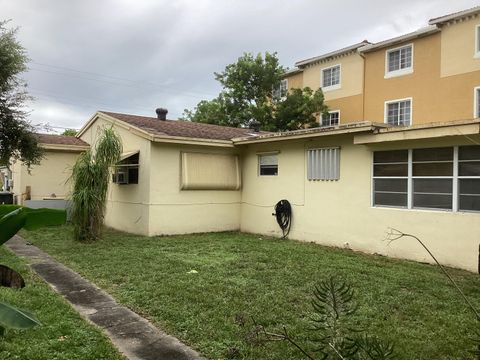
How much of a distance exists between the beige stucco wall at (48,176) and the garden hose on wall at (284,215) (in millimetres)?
8785

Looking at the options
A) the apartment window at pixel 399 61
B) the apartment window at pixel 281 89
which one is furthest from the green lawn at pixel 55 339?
the apartment window at pixel 281 89

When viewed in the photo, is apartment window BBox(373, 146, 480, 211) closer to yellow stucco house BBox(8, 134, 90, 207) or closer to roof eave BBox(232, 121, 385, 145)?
roof eave BBox(232, 121, 385, 145)

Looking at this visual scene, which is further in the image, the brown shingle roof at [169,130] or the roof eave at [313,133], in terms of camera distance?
the brown shingle roof at [169,130]

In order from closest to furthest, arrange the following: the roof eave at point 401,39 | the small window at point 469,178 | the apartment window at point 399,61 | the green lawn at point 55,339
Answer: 1. the green lawn at point 55,339
2. the small window at point 469,178
3. the roof eave at point 401,39
4. the apartment window at point 399,61

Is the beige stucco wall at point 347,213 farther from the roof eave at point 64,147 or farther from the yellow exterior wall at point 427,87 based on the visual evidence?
the yellow exterior wall at point 427,87

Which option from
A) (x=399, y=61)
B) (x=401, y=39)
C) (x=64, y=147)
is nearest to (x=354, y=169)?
(x=64, y=147)

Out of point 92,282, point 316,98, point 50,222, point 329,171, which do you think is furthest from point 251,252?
point 316,98

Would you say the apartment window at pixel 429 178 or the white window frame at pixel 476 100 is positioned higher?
the white window frame at pixel 476 100

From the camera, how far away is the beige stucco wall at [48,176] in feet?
52.3

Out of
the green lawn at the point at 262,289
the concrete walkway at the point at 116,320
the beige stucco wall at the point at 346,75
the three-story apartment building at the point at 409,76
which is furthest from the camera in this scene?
the beige stucco wall at the point at 346,75

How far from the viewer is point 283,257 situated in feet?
28.4

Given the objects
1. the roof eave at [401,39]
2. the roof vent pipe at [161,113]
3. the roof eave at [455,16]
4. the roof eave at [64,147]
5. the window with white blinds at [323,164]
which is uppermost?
the roof eave at [455,16]

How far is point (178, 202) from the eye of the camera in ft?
40.5

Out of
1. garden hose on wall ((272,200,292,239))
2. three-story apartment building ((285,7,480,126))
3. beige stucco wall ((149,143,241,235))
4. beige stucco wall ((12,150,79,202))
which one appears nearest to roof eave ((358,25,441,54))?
three-story apartment building ((285,7,480,126))
